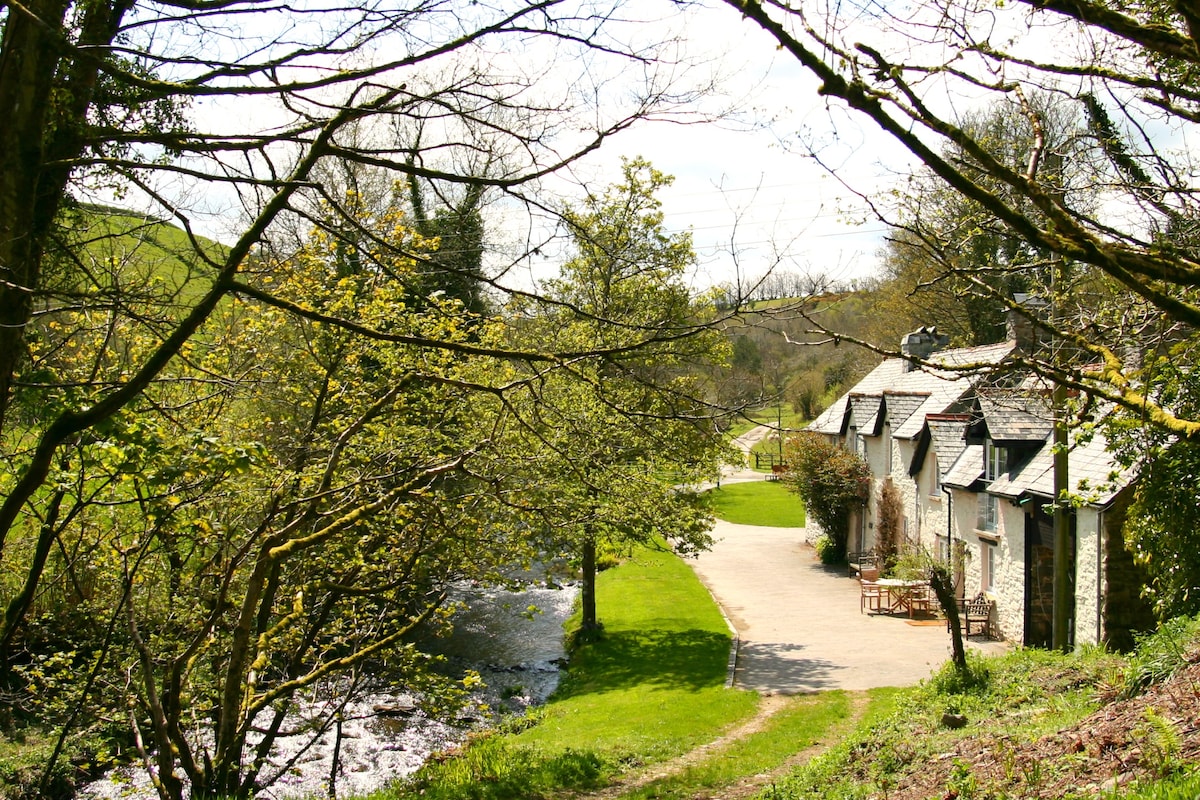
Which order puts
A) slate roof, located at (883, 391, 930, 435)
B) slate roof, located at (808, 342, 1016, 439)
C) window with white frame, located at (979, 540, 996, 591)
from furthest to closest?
1. slate roof, located at (883, 391, 930, 435)
2. slate roof, located at (808, 342, 1016, 439)
3. window with white frame, located at (979, 540, 996, 591)

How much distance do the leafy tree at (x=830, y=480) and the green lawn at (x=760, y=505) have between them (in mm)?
8083

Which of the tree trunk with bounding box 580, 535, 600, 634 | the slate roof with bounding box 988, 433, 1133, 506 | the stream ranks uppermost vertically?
the slate roof with bounding box 988, 433, 1133, 506

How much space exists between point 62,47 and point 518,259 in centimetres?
271

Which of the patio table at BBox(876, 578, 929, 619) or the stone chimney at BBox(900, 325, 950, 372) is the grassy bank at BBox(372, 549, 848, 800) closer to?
the patio table at BBox(876, 578, 929, 619)

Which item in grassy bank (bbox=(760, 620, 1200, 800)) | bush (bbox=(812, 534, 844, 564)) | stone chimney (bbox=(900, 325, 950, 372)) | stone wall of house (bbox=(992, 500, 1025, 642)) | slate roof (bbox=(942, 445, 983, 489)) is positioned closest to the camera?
grassy bank (bbox=(760, 620, 1200, 800))

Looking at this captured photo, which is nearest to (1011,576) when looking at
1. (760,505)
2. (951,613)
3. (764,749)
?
(951,613)

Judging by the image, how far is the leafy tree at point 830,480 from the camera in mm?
33250

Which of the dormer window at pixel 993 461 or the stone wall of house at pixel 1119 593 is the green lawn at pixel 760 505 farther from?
the stone wall of house at pixel 1119 593

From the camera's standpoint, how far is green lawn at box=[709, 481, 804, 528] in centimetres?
4662

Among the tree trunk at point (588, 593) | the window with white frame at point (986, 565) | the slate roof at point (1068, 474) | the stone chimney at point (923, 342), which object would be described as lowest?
the tree trunk at point (588, 593)

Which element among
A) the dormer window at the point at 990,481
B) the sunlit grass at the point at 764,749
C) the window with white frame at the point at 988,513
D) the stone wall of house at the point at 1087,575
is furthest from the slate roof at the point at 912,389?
the sunlit grass at the point at 764,749

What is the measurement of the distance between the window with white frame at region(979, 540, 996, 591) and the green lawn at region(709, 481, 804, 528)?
1981 cm

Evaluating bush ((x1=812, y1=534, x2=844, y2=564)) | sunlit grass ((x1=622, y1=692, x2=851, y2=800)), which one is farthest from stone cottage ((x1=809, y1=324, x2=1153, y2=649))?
sunlit grass ((x1=622, y1=692, x2=851, y2=800))

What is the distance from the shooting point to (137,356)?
10.6 metres
